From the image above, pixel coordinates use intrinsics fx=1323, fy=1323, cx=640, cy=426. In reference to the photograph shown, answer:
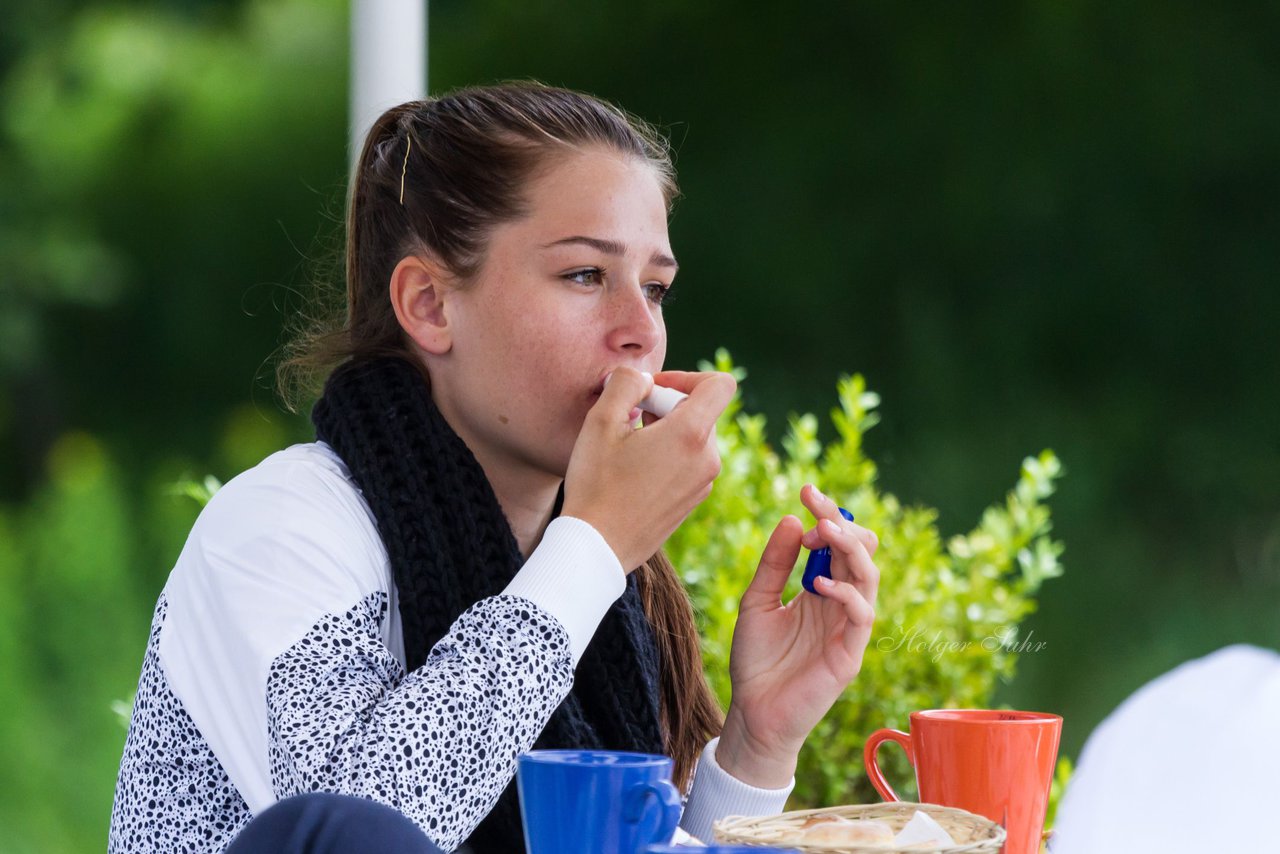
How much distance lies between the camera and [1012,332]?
3377 mm

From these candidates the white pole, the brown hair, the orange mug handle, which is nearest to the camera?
the orange mug handle

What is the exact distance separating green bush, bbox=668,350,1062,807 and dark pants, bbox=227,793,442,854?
147 cm

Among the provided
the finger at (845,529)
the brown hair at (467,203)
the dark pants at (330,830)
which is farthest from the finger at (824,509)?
the dark pants at (330,830)

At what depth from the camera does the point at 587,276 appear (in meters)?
1.37

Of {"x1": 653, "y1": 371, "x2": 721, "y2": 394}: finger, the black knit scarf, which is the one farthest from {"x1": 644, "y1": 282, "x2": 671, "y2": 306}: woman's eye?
the black knit scarf

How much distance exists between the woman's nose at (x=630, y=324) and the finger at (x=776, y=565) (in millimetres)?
230

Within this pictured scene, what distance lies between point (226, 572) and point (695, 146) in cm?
254

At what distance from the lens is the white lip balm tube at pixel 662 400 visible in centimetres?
127

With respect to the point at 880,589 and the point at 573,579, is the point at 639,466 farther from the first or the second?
the point at 880,589

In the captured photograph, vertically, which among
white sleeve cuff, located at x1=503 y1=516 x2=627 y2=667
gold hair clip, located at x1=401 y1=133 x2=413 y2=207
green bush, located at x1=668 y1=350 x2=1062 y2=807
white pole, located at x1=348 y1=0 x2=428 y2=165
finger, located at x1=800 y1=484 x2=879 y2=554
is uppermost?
white pole, located at x1=348 y1=0 x2=428 y2=165

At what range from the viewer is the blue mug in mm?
768

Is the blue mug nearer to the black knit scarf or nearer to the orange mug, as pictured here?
the orange mug

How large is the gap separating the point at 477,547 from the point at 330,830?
25.5 inches

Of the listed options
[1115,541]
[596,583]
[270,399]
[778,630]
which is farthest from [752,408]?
[596,583]
